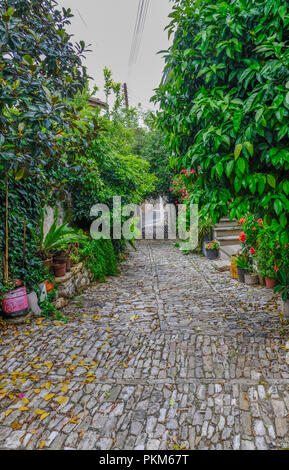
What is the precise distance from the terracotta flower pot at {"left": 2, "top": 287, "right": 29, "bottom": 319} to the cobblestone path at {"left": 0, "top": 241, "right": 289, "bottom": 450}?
187 millimetres

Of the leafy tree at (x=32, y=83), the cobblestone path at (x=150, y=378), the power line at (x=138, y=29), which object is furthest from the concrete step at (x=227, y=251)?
the power line at (x=138, y=29)

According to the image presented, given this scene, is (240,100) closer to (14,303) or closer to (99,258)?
(14,303)

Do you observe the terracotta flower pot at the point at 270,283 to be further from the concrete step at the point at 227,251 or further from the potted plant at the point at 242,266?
the concrete step at the point at 227,251

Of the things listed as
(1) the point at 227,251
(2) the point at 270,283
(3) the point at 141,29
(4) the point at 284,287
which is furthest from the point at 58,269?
(3) the point at 141,29

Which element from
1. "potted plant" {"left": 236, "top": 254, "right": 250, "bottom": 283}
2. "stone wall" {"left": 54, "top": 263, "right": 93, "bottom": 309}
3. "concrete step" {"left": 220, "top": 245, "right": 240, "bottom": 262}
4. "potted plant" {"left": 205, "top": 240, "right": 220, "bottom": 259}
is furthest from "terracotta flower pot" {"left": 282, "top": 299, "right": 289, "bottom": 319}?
"potted plant" {"left": 205, "top": 240, "right": 220, "bottom": 259}

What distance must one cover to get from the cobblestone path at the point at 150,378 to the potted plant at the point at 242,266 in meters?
0.70

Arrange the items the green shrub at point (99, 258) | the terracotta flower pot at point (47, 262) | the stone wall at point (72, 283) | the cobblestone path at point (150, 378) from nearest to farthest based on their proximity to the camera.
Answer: the cobblestone path at point (150, 378), the terracotta flower pot at point (47, 262), the stone wall at point (72, 283), the green shrub at point (99, 258)

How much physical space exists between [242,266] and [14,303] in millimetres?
3510

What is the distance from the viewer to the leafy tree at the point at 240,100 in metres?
A: 1.76

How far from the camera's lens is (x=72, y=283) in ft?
14.9

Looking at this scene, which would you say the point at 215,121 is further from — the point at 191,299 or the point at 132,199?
the point at 132,199

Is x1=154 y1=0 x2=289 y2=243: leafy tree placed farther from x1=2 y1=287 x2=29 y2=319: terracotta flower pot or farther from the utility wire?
the utility wire

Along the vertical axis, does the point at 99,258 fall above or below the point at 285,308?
above
